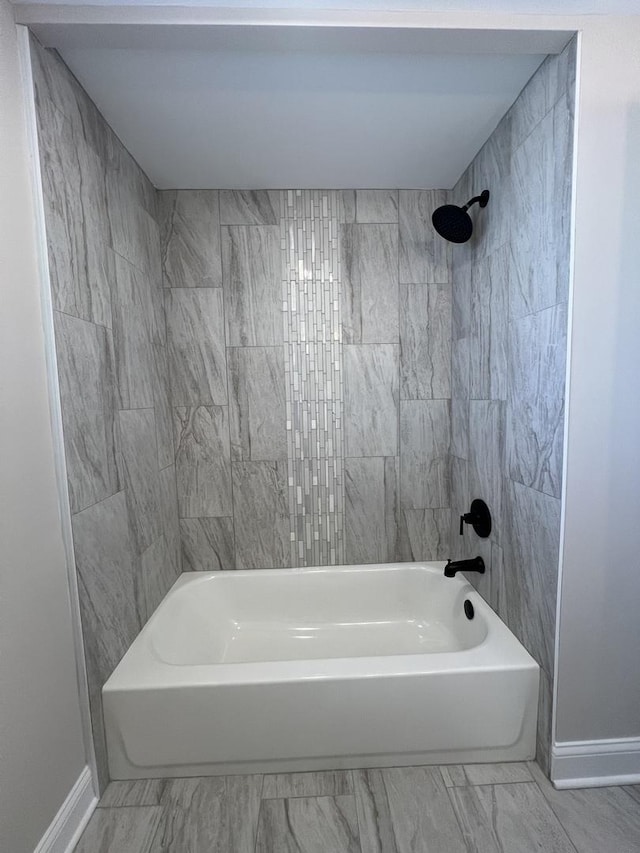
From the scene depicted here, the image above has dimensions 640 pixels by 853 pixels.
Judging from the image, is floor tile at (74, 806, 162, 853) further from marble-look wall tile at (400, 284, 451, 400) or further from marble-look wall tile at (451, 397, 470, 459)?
marble-look wall tile at (400, 284, 451, 400)

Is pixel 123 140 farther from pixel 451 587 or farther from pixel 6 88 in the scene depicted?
pixel 451 587

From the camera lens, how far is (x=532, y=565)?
1.46 metres

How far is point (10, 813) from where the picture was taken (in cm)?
99

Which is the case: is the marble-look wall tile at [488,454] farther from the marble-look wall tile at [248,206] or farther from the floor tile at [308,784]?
the marble-look wall tile at [248,206]

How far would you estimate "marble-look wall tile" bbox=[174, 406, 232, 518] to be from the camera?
2182 mm

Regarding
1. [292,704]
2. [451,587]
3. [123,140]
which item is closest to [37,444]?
[292,704]

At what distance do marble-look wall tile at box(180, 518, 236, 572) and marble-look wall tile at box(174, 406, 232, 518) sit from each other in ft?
0.16

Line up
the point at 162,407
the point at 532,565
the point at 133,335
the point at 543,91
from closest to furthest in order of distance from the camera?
the point at 543,91 < the point at 532,565 < the point at 133,335 < the point at 162,407

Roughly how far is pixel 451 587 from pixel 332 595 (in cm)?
61

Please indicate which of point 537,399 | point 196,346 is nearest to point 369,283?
point 196,346

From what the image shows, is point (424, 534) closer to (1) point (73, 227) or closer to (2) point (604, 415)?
(2) point (604, 415)

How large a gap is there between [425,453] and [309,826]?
61.9 inches

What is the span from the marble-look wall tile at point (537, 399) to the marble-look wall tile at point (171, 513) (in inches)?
60.8

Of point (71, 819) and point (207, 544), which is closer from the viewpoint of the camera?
point (71, 819)
